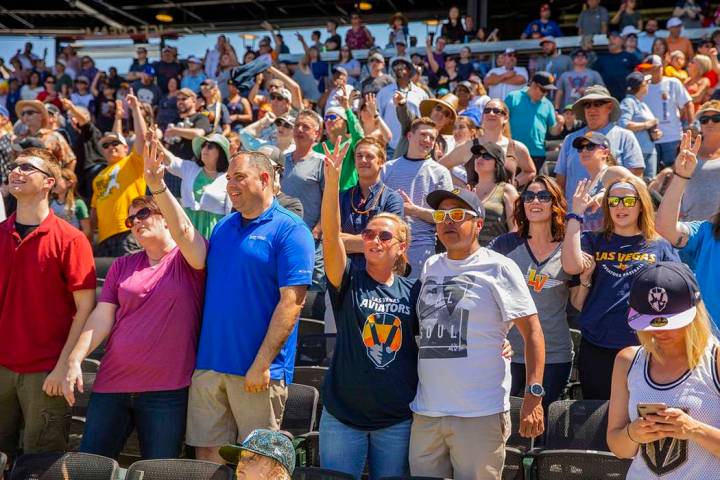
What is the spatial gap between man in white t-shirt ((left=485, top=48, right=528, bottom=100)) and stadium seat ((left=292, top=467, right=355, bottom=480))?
894cm

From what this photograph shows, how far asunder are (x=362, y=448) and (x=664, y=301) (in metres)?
1.66

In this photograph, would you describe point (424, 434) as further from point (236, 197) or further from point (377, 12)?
point (377, 12)

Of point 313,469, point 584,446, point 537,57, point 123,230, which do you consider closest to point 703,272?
point 584,446

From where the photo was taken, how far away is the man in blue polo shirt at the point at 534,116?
9539mm

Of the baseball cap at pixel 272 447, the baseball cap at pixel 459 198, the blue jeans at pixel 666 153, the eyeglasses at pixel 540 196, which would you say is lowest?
the baseball cap at pixel 272 447

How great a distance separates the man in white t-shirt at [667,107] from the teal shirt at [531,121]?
1.07 m

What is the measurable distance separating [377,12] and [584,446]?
18066 mm

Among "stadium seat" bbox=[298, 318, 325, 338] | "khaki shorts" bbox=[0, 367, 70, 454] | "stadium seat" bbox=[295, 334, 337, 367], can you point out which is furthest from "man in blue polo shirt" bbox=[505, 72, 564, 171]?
"khaki shorts" bbox=[0, 367, 70, 454]

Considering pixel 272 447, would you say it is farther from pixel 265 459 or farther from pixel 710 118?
pixel 710 118

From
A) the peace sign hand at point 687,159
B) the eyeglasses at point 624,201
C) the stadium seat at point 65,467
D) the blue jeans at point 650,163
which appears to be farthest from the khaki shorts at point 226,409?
the blue jeans at point 650,163

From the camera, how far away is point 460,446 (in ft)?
12.3

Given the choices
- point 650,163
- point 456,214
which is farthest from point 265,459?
point 650,163

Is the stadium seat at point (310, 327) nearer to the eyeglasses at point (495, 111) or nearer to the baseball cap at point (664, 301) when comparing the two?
the eyeglasses at point (495, 111)

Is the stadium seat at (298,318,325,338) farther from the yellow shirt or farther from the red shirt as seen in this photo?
the yellow shirt
